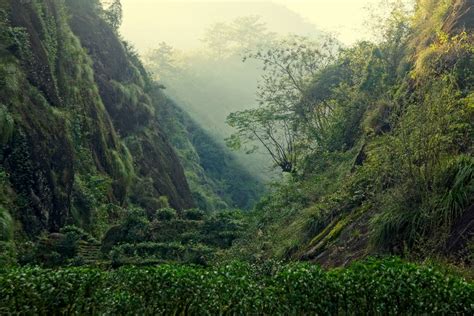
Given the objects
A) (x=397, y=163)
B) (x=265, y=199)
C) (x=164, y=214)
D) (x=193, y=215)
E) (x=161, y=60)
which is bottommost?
(x=265, y=199)

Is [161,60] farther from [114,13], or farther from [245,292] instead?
[245,292]

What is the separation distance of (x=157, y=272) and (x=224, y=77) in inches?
3287

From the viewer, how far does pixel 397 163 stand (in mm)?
10117

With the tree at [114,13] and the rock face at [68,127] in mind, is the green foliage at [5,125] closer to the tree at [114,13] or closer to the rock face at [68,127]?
the rock face at [68,127]

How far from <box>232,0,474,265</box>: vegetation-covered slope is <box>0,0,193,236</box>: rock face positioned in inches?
224

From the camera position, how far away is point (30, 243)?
533 inches

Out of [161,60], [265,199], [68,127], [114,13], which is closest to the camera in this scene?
[68,127]

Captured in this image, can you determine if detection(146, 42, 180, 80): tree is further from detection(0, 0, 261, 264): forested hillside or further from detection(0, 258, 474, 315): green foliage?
detection(0, 258, 474, 315): green foliage

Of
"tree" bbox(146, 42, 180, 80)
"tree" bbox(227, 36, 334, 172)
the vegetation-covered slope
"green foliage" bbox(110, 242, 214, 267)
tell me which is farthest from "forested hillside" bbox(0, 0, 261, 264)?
"tree" bbox(146, 42, 180, 80)

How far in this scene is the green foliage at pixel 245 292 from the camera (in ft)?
20.1

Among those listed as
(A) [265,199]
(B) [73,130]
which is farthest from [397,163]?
(A) [265,199]

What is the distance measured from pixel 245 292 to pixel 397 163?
4769 mm

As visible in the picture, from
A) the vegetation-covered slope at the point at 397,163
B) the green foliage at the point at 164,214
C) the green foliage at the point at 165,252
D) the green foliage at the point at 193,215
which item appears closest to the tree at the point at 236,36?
the vegetation-covered slope at the point at 397,163

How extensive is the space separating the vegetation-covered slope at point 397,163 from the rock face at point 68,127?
568cm
